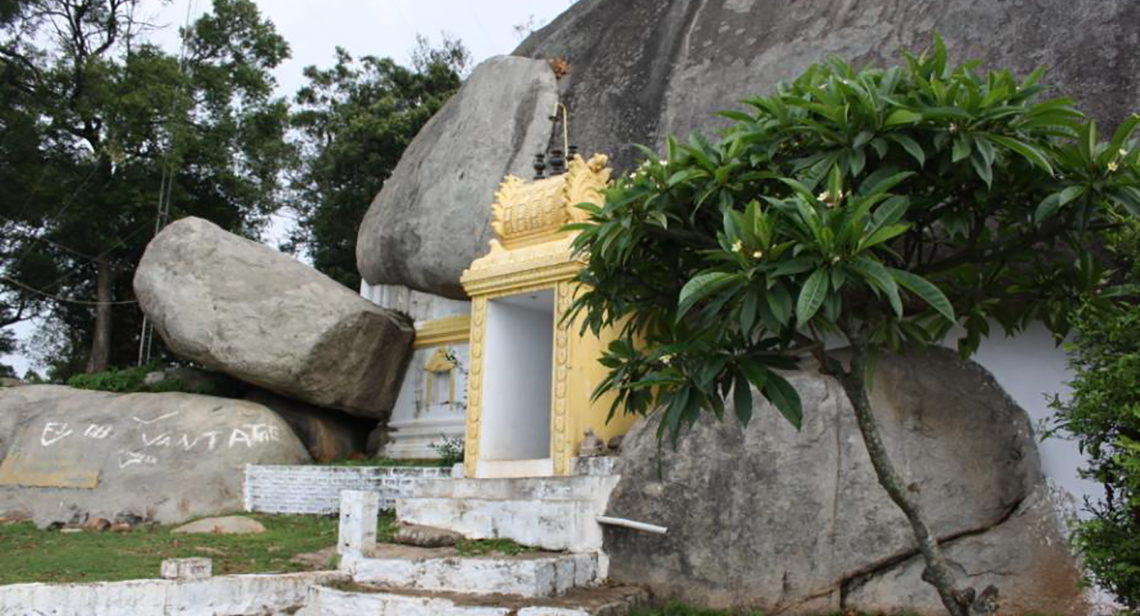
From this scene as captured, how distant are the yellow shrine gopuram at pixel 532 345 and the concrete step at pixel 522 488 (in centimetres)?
40

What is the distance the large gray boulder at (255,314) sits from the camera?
40.4ft

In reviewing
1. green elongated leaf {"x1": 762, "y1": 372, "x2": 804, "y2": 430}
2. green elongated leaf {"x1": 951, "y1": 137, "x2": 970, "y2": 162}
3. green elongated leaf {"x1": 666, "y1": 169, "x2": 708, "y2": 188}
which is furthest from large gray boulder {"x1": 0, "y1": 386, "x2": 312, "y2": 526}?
green elongated leaf {"x1": 951, "y1": 137, "x2": 970, "y2": 162}

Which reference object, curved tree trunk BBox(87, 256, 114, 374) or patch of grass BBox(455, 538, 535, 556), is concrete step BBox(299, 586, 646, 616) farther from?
curved tree trunk BBox(87, 256, 114, 374)

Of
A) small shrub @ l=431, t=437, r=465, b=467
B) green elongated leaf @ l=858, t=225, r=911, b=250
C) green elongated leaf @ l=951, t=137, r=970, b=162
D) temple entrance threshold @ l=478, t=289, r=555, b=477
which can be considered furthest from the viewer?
small shrub @ l=431, t=437, r=465, b=467

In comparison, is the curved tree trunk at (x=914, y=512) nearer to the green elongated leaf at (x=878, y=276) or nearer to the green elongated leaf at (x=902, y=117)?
the green elongated leaf at (x=878, y=276)

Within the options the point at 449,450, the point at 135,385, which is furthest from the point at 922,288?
the point at 135,385

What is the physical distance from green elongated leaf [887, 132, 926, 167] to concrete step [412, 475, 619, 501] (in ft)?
12.7

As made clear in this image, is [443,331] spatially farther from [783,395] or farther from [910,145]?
[910,145]

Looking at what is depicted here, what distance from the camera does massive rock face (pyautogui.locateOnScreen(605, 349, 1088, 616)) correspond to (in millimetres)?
6297

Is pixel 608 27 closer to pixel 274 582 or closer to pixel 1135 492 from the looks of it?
pixel 274 582

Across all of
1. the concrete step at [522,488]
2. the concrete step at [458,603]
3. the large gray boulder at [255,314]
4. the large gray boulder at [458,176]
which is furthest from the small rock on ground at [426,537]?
the large gray boulder at [255,314]

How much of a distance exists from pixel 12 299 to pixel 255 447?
11.3m

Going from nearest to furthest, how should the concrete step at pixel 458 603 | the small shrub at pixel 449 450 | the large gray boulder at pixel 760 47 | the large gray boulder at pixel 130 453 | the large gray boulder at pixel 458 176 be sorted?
the concrete step at pixel 458 603
the large gray boulder at pixel 760 47
the large gray boulder at pixel 130 453
the small shrub at pixel 449 450
the large gray boulder at pixel 458 176

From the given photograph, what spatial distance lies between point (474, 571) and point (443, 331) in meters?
7.59
